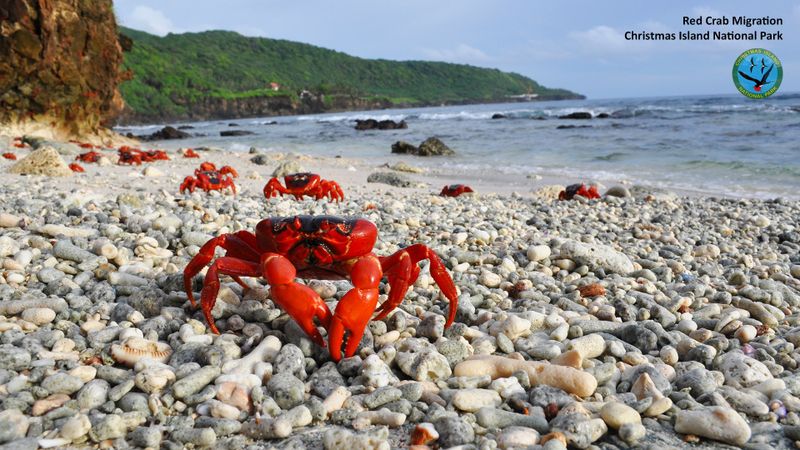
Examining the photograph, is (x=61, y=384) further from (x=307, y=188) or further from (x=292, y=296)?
(x=307, y=188)

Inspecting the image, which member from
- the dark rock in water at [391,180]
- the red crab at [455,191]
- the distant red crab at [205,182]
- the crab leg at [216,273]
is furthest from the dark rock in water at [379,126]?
the crab leg at [216,273]

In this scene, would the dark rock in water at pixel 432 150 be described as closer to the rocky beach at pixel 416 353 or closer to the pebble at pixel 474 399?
the rocky beach at pixel 416 353

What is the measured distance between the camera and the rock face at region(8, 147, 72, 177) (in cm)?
1003

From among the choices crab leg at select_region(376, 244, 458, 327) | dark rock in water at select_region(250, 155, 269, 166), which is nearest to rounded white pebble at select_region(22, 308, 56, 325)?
crab leg at select_region(376, 244, 458, 327)

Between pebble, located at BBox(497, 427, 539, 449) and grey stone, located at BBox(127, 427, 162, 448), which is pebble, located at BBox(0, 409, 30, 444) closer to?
grey stone, located at BBox(127, 427, 162, 448)

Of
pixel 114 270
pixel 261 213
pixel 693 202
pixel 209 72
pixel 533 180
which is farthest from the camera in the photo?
pixel 209 72

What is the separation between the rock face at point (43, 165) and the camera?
1003 centimetres

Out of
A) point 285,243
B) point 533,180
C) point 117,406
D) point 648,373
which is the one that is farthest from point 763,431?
point 533,180

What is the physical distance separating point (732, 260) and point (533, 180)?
8.31m

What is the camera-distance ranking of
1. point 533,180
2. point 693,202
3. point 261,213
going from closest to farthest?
point 261,213, point 693,202, point 533,180

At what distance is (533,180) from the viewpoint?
13383 mm

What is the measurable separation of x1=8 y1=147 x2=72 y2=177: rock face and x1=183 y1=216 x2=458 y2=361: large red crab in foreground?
8.51 metres

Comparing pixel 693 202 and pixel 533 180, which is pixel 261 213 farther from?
pixel 533 180

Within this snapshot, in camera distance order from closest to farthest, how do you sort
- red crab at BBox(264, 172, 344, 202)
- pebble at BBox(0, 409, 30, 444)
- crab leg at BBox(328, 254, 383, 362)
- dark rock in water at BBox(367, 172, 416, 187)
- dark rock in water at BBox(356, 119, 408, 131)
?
pebble at BBox(0, 409, 30, 444) < crab leg at BBox(328, 254, 383, 362) < red crab at BBox(264, 172, 344, 202) < dark rock in water at BBox(367, 172, 416, 187) < dark rock in water at BBox(356, 119, 408, 131)
